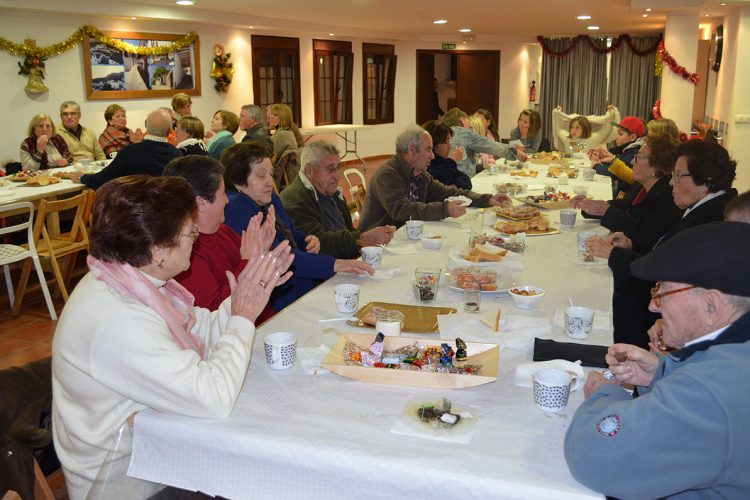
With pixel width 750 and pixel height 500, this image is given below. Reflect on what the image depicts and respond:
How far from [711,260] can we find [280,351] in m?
1.05

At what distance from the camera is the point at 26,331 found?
177 inches

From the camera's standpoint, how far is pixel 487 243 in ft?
10.6

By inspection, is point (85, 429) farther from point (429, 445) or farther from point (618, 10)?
point (618, 10)

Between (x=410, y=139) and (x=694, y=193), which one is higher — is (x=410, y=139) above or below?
above

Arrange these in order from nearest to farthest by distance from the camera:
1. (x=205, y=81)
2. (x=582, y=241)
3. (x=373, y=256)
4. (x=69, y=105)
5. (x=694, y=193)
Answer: (x=373, y=256) < (x=694, y=193) < (x=582, y=241) < (x=69, y=105) < (x=205, y=81)

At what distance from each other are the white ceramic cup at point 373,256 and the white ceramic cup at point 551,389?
1303 millimetres

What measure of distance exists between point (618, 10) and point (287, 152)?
17.1 feet

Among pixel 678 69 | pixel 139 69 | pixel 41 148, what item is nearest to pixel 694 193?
pixel 41 148

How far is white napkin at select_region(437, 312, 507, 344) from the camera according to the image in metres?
2.04

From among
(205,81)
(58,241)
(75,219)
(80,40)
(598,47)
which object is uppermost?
(598,47)

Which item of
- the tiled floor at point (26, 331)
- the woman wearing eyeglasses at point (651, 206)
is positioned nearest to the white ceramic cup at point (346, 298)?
the woman wearing eyeglasses at point (651, 206)

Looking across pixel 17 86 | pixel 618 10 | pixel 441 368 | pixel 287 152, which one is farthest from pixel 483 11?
pixel 441 368

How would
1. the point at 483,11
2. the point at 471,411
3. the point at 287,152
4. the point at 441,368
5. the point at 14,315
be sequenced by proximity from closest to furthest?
1. the point at 471,411
2. the point at 441,368
3. the point at 14,315
4. the point at 287,152
5. the point at 483,11

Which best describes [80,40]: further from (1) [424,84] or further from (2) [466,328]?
(1) [424,84]
